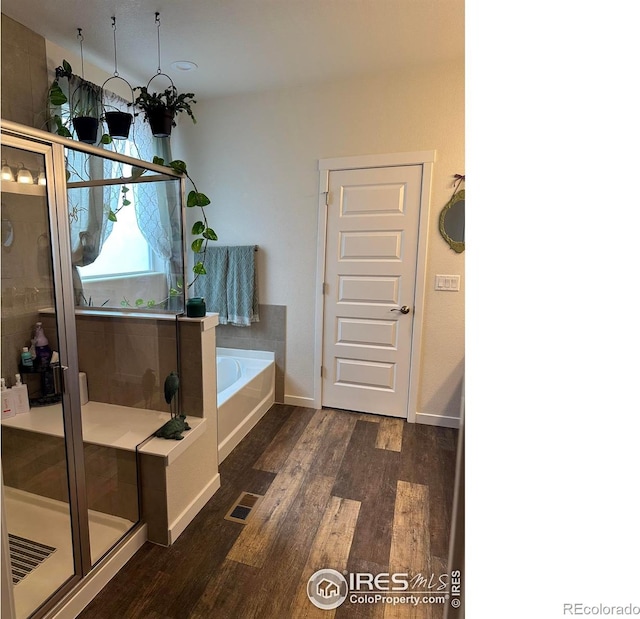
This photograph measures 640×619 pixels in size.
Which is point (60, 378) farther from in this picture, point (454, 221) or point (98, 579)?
point (454, 221)

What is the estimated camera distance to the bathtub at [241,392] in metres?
2.48

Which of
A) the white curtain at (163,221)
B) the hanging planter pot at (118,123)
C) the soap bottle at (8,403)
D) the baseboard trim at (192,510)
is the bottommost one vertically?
the baseboard trim at (192,510)

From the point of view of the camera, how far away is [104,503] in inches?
65.6

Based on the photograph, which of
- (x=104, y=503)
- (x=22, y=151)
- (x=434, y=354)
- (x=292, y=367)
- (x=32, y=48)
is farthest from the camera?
(x=292, y=367)

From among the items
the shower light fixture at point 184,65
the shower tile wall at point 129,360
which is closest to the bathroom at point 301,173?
the shower light fixture at point 184,65

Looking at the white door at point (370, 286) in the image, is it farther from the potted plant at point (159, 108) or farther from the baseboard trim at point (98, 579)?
the baseboard trim at point (98, 579)

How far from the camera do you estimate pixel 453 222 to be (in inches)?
105

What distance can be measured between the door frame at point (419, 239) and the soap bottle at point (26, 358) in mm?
1919

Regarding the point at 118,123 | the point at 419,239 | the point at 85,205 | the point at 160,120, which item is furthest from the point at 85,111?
the point at 419,239

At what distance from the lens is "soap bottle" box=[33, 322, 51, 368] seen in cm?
160
